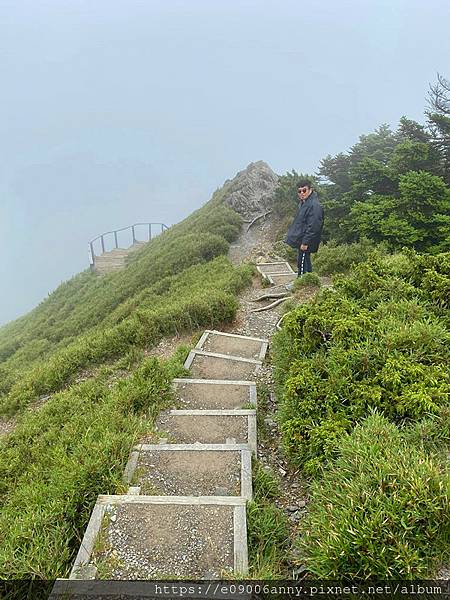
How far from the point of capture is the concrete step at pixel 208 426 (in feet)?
14.8

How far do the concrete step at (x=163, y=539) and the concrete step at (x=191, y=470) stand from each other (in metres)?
0.28

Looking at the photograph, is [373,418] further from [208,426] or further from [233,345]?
[233,345]

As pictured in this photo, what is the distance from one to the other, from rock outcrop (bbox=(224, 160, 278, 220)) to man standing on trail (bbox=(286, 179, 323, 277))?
38.7 feet

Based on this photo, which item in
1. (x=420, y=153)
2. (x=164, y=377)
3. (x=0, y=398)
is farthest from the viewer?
(x=420, y=153)

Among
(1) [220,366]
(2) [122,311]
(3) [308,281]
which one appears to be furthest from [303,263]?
(2) [122,311]

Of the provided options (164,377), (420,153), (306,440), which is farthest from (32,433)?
(420,153)

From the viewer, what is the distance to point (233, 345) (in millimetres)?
7230

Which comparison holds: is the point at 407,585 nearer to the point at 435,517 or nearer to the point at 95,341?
the point at 435,517

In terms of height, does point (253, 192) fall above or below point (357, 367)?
above

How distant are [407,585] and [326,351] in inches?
105

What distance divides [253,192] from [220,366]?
17.1 metres

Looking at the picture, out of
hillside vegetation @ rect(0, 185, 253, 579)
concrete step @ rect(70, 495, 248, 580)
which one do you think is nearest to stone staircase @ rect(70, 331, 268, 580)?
concrete step @ rect(70, 495, 248, 580)

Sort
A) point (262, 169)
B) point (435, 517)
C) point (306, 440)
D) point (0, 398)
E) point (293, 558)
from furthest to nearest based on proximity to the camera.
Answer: point (262, 169)
point (0, 398)
point (306, 440)
point (293, 558)
point (435, 517)

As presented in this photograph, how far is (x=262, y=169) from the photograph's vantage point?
2344 cm
